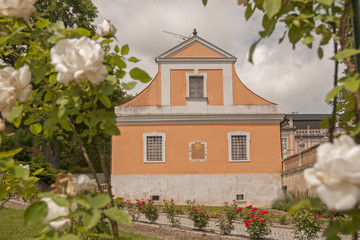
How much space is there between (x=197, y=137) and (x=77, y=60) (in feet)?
52.3

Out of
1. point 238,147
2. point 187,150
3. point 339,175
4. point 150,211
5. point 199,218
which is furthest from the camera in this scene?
point 238,147

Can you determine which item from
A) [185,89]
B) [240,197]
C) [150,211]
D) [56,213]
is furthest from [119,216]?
[185,89]

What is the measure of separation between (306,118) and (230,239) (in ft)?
169

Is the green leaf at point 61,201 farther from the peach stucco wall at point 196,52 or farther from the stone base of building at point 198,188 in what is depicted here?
the peach stucco wall at point 196,52

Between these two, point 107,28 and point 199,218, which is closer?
point 107,28

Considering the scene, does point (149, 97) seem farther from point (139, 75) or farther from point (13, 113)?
point (13, 113)

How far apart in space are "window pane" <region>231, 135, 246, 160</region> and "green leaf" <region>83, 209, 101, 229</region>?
16244mm

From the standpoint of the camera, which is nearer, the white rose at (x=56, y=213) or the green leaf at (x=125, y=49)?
the white rose at (x=56, y=213)

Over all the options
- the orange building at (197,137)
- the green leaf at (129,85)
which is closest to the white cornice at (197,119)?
the orange building at (197,137)

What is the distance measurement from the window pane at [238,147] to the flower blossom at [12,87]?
16.2m

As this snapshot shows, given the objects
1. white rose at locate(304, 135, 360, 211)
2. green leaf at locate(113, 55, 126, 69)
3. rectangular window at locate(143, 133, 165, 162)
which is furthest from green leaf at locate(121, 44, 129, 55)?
rectangular window at locate(143, 133, 165, 162)

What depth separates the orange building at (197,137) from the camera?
16531 mm

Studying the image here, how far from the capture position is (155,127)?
17.0 meters

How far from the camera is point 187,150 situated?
55.6 feet
